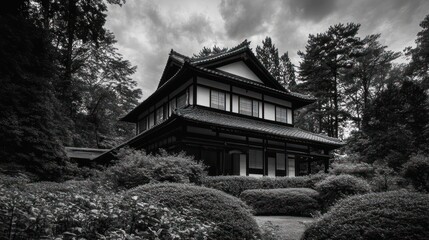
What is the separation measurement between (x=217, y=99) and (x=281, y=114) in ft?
20.9

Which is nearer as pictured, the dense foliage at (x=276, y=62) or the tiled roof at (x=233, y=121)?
the tiled roof at (x=233, y=121)

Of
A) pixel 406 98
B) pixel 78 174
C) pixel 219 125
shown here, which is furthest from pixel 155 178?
pixel 406 98

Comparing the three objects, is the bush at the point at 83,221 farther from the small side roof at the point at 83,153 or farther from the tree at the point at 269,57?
the tree at the point at 269,57

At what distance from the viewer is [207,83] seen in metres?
19.5

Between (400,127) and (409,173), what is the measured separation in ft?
38.2

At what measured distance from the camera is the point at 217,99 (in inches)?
780

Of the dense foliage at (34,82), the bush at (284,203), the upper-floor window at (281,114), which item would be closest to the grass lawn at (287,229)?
the bush at (284,203)

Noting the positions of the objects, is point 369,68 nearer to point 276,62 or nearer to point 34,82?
point 276,62

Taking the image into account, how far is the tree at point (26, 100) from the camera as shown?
13344mm

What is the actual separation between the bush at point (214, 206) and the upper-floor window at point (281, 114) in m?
17.5

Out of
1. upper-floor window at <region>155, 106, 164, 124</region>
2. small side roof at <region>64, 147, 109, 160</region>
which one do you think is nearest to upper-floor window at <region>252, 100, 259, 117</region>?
upper-floor window at <region>155, 106, 164, 124</region>

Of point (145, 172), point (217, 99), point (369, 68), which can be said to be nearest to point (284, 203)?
point (145, 172)

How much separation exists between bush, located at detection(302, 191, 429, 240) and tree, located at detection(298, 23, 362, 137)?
31.7 meters

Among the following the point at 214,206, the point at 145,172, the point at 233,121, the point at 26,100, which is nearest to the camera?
the point at 214,206
